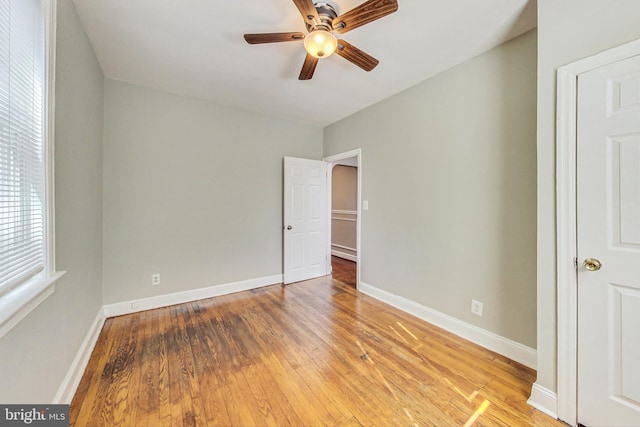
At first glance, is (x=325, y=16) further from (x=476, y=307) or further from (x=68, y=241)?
(x=476, y=307)

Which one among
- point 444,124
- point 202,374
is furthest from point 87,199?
point 444,124

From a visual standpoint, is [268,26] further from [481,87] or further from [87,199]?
[87,199]

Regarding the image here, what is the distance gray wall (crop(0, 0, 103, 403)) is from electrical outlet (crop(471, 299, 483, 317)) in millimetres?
2914

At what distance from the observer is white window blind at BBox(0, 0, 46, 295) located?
984mm

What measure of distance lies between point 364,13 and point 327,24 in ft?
0.90

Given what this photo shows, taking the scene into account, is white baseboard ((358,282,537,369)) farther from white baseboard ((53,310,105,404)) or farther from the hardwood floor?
white baseboard ((53,310,105,404))

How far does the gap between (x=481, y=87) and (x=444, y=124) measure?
40cm

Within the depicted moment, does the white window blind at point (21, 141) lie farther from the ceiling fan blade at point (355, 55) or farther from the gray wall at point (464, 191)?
the gray wall at point (464, 191)

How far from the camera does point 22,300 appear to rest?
3.31 feet

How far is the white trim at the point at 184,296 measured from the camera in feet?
8.76

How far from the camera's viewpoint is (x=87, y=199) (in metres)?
2.04
